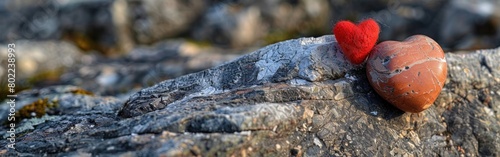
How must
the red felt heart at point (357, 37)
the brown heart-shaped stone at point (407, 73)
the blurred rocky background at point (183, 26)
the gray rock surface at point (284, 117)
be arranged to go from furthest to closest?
the blurred rocky background at point (183, 26) → the red felt heart at point (357, 37) → the brown heart-shaped stone at point (407, 73) → the gray rock surface at point (284, 117)

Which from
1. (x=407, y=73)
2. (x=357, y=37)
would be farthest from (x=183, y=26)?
(x=407, y=73)

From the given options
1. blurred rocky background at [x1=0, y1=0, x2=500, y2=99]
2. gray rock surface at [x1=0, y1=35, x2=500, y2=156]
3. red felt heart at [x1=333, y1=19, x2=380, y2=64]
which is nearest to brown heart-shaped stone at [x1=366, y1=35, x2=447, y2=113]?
red felt heart at [x1=333, y1=19, x2=380, y2=64]

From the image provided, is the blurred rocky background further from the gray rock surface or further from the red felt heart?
the red felt heart

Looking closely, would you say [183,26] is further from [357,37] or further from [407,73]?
[407,73]

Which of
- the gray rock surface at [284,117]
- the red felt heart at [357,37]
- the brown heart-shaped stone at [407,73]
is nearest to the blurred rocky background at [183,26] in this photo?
the gray rock surface at [284,117]

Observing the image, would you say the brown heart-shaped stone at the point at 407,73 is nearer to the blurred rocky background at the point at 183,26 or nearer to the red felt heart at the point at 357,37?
the red felt heart at the point at 357,37
